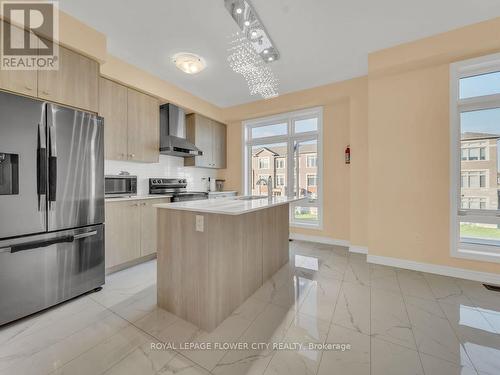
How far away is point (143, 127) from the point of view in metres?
3.28

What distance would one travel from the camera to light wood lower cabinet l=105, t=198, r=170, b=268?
2596 mm

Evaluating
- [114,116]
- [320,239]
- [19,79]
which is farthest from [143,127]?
[320,239]

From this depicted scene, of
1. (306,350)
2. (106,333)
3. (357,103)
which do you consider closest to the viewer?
(306,350)

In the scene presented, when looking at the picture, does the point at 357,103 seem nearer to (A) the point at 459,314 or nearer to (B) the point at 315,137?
(B) the point at 315,137

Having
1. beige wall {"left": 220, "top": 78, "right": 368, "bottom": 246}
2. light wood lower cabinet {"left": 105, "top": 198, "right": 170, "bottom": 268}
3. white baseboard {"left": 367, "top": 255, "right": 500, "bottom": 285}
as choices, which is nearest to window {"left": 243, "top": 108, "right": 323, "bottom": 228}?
beige wall {"left": 220, "top": 78, "right": 368, "bottom": 246}

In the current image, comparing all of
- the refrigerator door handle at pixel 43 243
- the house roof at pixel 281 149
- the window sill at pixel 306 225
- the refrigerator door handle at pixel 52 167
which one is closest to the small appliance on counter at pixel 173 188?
the refrigerator door handle at pixel 43 243

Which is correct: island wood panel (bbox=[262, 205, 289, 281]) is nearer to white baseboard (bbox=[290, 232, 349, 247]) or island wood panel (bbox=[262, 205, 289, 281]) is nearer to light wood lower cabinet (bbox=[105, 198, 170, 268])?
white baseboard (bbox=[290, 232, 349, 247])

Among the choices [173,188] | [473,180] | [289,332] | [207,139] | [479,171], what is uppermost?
[207,139]

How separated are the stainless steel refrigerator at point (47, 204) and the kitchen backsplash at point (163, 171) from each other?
101 cm

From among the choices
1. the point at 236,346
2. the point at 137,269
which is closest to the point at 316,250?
the point at 236,346

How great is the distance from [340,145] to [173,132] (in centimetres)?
314

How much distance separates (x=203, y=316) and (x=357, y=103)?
3.78 meters

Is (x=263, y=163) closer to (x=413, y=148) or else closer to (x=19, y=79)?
(x=413, y=148)

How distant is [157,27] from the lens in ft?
7.66
